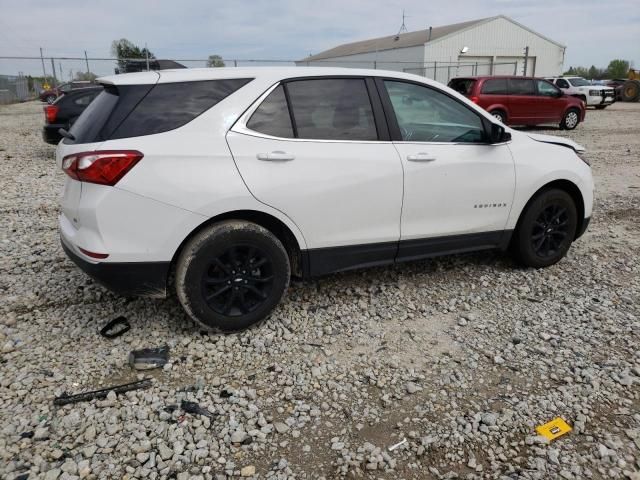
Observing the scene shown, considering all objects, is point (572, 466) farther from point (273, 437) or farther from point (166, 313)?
point (166, 313)

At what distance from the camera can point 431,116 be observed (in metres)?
4.12

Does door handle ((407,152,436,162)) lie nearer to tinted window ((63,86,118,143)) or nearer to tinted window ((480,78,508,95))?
tinted window ((63,86,118,143))

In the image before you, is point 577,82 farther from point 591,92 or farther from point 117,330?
point 117,330

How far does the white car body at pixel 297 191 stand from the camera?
3.08 m

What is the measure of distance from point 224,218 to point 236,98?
0.79m

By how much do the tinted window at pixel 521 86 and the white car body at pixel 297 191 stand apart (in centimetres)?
1229

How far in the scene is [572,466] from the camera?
240cm

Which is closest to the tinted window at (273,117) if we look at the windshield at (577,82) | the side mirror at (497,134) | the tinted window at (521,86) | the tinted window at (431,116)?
the tinted window at (431,116)

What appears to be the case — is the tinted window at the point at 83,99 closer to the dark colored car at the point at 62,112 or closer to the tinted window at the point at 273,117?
the dark colored car at the point at 62,112

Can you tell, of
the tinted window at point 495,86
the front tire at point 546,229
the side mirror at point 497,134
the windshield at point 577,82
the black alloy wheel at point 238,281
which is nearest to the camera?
the black alloy wheel at point 238,281

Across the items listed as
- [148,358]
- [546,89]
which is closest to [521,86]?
[546,89]

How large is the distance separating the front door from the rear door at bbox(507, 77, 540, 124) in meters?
12.5

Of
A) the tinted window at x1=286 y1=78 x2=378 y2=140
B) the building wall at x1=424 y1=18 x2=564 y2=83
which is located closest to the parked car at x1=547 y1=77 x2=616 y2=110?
the building wall at x1=424 y1=18 x2=564 y2=83

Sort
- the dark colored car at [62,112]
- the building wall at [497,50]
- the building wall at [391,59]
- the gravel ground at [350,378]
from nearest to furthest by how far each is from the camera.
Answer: the gravel ground at [350,378], the dark colored car at [62,112], the building wall at [391,59], the building wall at [497,50]
